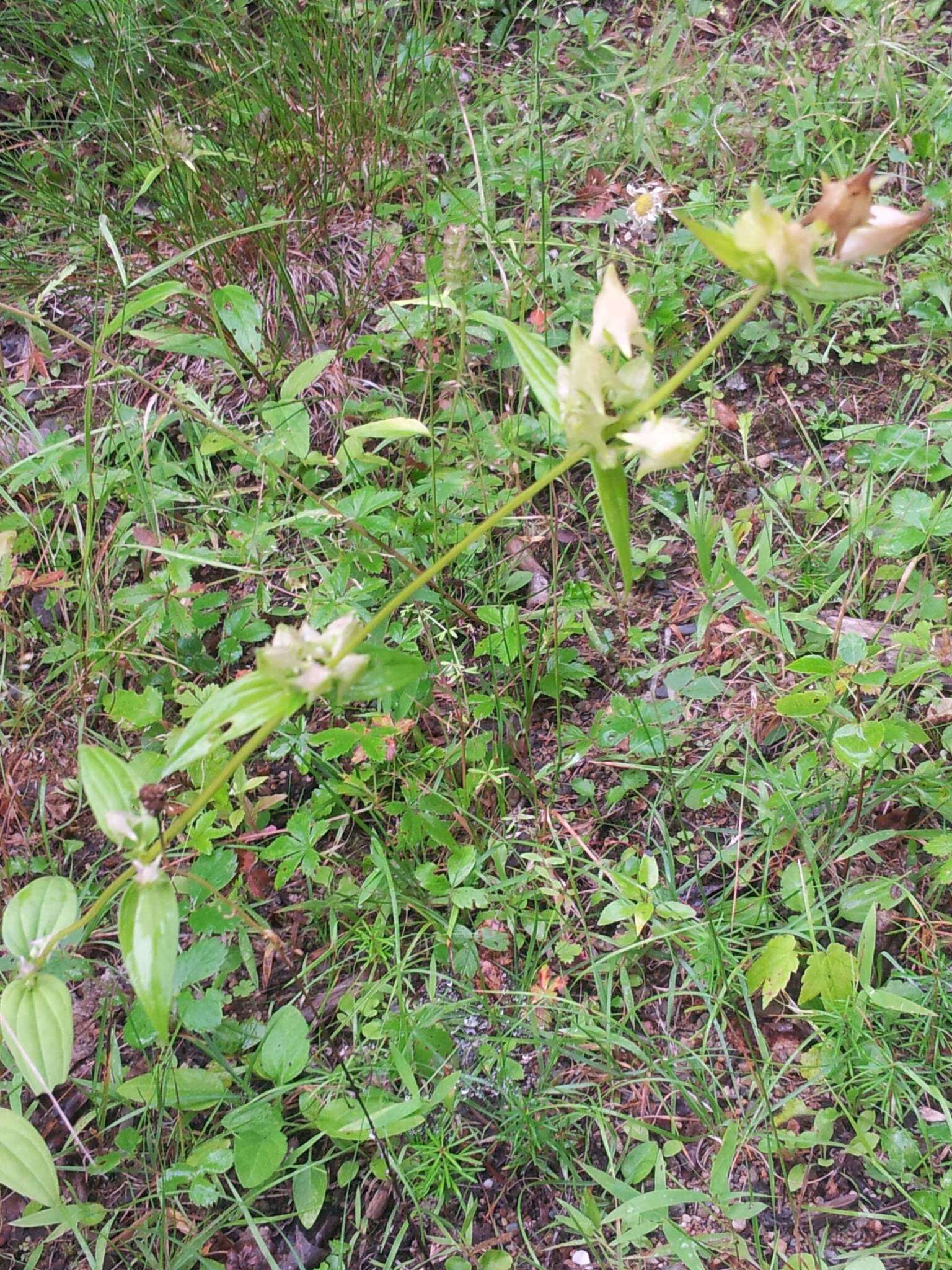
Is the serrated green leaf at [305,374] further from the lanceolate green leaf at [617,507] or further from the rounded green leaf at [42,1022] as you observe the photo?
the rounded green leaf at [42,1022]

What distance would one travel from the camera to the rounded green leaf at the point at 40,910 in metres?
1.07

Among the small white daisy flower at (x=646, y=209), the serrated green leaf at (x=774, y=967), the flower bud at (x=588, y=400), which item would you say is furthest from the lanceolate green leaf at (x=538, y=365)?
the small white daisy flower at (x=646, y=209)

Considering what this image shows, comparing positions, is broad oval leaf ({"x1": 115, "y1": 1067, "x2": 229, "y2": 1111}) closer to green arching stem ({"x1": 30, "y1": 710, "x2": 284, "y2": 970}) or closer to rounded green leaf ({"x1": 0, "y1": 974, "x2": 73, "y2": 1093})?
rounded green leaf ({"x1": 0, "y1": 974, "x2": 73, "y2": 1093})

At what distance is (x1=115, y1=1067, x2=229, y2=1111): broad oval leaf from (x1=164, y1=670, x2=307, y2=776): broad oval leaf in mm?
707

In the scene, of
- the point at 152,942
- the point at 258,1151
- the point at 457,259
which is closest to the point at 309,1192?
the point at 258,1151

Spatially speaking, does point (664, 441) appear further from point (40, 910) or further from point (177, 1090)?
point (177, 1090)

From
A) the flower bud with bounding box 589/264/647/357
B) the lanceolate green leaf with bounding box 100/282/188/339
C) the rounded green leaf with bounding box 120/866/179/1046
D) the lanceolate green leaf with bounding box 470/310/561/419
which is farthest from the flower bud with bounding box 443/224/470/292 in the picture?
the rounded green leaf with bounding box 120/866/179/1046

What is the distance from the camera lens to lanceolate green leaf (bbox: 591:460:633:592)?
33.8 inches

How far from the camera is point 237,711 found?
32.8 inches

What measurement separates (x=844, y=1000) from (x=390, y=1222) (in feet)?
2.24

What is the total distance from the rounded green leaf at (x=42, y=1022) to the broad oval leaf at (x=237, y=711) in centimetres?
32

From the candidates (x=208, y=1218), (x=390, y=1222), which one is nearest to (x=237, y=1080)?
(x=208, y=1218)

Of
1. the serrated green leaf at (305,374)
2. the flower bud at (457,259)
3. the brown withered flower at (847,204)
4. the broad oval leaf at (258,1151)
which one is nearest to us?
the brown withered flower at (847,204)

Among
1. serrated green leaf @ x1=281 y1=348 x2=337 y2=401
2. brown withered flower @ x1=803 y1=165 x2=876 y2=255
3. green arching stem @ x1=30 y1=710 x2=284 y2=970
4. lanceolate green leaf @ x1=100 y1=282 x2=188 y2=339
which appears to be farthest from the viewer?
serrated green leaf @ x1=281 y1=348 x2=337 y2=401
